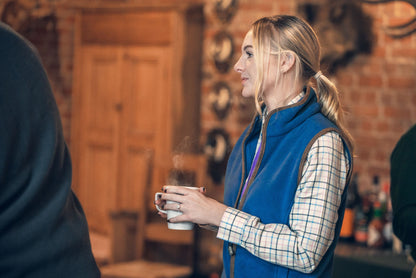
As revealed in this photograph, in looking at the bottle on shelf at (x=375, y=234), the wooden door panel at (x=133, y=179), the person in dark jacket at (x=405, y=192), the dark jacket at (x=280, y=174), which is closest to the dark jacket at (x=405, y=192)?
the person in dark jacket at (x=405, y=192)

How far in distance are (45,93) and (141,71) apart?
3.87 m

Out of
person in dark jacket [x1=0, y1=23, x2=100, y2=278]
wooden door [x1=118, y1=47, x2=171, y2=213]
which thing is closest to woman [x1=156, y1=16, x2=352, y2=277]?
person in dark jacket [x1=0, y1=23, x2=100, y2=278]

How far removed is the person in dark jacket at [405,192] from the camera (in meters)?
1.75

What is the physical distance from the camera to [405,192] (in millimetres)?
1767

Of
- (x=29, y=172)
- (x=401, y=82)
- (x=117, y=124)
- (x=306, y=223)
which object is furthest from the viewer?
(x=117, y=124)

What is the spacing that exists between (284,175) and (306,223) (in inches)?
5.0

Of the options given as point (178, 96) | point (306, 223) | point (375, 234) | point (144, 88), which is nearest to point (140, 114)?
point (144, 88)

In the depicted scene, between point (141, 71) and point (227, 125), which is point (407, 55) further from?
point (141, 71)

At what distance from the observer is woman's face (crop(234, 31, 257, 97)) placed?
60.4 inches

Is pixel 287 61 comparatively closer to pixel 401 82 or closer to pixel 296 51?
pixel 296 51

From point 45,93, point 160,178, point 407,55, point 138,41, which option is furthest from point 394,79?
point 45,93

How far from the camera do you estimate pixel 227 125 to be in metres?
4.09

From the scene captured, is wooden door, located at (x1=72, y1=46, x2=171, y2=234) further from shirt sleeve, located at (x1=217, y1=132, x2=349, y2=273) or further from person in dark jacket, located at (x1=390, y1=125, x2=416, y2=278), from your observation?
shirt sleeve, located at (x1=217, y1=132, x2=349, y2=273)

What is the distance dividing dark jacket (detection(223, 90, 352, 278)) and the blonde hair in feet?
0.13
